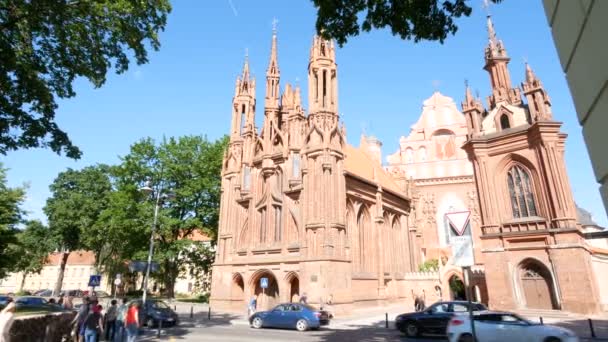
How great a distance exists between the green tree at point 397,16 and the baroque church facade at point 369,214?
64.9ft

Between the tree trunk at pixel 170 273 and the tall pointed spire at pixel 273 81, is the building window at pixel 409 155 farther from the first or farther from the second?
the tree trunk at pixel 170 273

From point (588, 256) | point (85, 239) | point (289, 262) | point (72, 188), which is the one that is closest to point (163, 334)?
point (289, 262)

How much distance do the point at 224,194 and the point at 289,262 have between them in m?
10.8

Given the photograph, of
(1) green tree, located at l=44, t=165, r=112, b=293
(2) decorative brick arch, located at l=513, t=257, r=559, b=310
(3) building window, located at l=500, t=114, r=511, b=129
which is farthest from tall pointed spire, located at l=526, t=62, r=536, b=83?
(1) green tree, located at l=44, t=165, r=112, b=293

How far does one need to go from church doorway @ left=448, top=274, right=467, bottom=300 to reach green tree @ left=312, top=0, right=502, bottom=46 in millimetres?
30778

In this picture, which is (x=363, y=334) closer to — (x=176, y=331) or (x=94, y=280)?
(x=176, y=331)

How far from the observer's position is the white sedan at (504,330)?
10906 mm

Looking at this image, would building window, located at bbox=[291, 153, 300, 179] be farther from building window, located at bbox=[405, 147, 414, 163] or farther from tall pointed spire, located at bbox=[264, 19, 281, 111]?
building window, located at bbox=[405, 147, 414, 163]

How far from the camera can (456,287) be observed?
1407 inches

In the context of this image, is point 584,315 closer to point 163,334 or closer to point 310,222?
point 310,222

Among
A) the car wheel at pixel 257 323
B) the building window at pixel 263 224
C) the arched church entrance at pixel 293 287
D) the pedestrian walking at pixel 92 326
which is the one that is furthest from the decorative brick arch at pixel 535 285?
the pedestrian walking at pixel 92 326

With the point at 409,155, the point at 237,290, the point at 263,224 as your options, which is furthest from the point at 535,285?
the point at 409,155

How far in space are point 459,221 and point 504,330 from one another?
6870 mm

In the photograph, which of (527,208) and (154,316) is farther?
(527,208)
